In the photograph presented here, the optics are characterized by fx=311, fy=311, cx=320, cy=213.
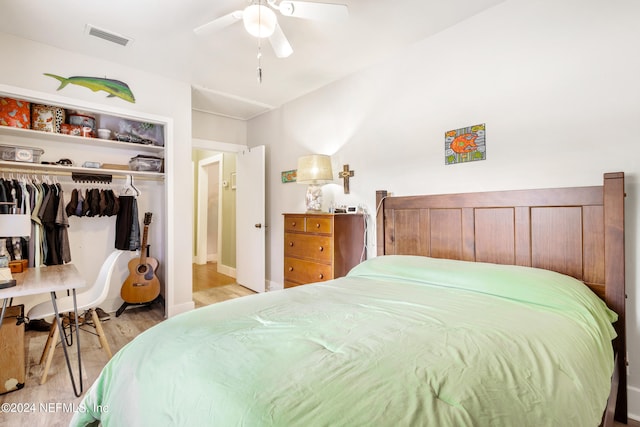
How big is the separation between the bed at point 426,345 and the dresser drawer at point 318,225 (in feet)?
2.54

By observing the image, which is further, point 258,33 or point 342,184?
point 342,184

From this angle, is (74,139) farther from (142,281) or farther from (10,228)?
(142,281)

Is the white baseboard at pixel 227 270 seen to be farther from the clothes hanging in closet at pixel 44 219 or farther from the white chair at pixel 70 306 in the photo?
the white chair at pixel 70 306

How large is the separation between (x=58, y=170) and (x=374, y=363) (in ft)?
11.4

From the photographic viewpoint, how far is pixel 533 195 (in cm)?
194

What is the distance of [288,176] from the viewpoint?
4.01 m

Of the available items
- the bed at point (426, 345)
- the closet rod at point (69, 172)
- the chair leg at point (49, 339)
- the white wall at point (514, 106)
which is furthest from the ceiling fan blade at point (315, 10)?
the chair leg at point (49, 339)

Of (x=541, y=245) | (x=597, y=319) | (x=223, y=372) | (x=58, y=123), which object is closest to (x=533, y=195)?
(x=541, y=245)

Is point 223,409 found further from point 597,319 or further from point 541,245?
point 541,245

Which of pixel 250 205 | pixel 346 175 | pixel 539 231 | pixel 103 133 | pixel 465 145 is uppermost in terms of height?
pixel 103 133

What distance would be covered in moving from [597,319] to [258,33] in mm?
2251

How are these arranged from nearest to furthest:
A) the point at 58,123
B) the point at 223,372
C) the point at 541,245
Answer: the point at 223,372 < the point at 541,245 < the point at 58,123

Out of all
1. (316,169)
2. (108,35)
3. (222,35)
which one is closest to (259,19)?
(222,35)

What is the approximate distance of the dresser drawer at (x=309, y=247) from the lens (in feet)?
9.17
